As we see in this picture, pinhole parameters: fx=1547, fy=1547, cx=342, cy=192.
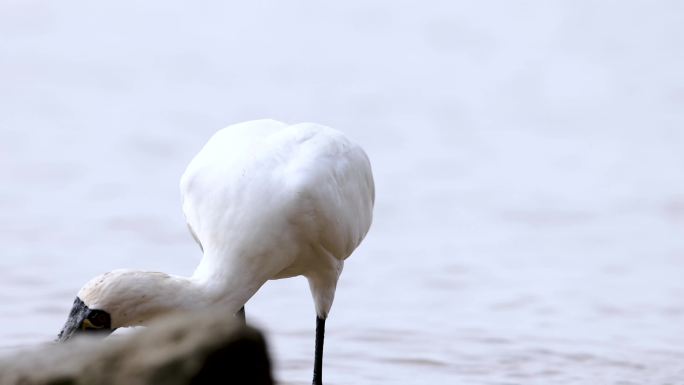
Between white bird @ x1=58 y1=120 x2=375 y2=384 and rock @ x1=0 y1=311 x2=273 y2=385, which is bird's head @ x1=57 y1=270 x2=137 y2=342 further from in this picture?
rock @ x1=0 y1=311 x2=273 y2=385

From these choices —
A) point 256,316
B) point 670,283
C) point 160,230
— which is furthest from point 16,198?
point 670,283

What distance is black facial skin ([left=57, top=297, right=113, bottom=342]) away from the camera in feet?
19.0

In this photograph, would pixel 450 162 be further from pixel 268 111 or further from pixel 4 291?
pixel 4 291

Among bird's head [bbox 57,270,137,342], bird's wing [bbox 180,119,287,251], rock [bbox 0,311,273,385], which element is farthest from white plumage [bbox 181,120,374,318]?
rock [bbox 0,311,273,385]

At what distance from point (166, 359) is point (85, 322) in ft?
4.52

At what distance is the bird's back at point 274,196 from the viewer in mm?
6582

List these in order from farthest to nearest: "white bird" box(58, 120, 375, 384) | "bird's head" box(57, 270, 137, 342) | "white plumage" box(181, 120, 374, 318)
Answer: "white plumage" box(181, 120, 374, 318), "white bird" box(58, 120, 375, 384), "bird's head" box(57, 270, 137, 342)

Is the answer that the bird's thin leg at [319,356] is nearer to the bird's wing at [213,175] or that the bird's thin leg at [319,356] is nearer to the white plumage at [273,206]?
the white plumage at [273,206]

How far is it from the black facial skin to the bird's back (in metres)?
0.78

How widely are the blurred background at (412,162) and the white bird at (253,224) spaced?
129 cm

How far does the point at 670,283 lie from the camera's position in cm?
1118

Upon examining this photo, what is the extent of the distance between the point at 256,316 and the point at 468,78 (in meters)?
7.52

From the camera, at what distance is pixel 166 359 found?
4.49 metres

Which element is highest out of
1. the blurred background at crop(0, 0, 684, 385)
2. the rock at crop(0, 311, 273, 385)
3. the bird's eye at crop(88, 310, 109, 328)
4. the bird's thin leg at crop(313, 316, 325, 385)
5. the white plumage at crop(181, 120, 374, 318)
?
the blurred background at crop(0, 0, 684, 385)
